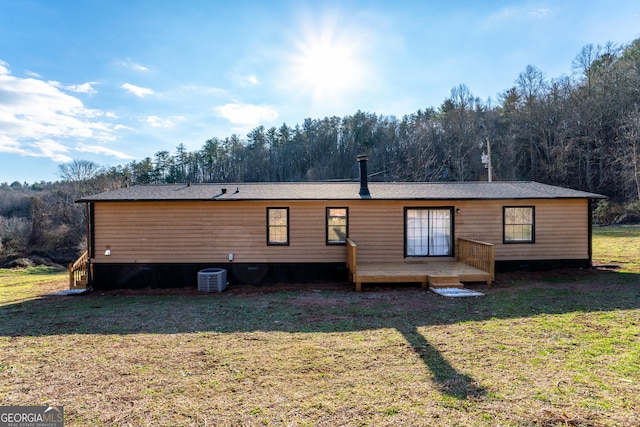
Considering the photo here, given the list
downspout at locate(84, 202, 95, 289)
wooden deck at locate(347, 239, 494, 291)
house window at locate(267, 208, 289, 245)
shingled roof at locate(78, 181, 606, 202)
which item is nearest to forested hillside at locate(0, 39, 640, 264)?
shingled roof at locate(78, 181, 606, 202)

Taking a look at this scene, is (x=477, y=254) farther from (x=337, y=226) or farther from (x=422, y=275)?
(x=337, y=226)

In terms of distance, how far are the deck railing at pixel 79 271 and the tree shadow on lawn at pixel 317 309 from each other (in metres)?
0.86

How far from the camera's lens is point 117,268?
31.3 ft

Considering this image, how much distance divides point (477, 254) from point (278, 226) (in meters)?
5.79

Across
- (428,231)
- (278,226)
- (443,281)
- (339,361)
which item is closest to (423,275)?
(443,281)

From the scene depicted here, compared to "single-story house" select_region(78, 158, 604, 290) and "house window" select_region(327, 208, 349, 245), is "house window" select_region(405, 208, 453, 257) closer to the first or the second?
"single-story house" select_region(78, 158, 604, 290)

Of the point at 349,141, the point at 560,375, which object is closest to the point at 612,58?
the point at 349,141

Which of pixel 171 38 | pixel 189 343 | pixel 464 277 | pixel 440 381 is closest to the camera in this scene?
pixel 440 381

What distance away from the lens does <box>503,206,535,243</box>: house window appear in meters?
9.70

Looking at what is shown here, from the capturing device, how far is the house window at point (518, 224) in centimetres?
970

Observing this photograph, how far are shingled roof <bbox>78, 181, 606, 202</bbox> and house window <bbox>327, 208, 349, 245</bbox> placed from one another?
50 cm

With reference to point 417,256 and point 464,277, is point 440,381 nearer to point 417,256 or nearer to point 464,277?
point 464,277

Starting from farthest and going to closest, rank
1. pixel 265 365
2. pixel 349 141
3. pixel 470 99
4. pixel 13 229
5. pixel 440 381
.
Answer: pixel 349 141
pixel 470 99
pixel 13 229
pixel 265 365
pixel 440 381

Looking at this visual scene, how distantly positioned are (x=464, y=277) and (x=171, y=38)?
11967mm
